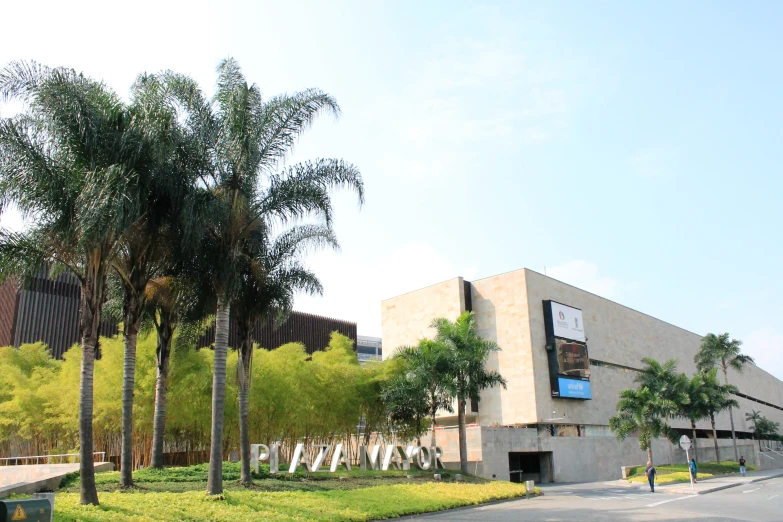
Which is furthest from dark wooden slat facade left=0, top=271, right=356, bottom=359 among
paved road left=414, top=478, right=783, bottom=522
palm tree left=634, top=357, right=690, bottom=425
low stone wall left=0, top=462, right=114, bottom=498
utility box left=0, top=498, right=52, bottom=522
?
utility box left=0, top=498, right=52, bottom=522

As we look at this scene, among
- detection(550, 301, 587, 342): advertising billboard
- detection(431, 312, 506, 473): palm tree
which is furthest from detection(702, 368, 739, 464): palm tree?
detection(431, 312, 506, 473): palm tree

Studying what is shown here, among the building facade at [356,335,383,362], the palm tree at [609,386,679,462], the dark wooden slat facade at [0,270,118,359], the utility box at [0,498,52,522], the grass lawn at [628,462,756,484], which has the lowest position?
the grass lawn at [628,462,756,484]

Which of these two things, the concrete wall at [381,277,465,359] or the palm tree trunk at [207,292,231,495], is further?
the concrete wall at [381,277,465,359]

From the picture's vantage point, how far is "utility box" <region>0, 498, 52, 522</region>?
7.79 meters

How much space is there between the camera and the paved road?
54.4 feet

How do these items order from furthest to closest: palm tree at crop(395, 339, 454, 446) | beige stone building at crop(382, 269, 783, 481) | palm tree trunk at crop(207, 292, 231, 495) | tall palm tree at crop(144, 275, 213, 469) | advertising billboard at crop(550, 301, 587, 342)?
advertising billboard at crop(550, 301, 587, 342), beige stone building at crop(382, 269, 783, 481), palm tree at crop(395, 339, 454, 446), tall palm tree at crop(144, 275, 213, 469), palm tree trunk at crop(207, 292, 231, 495)

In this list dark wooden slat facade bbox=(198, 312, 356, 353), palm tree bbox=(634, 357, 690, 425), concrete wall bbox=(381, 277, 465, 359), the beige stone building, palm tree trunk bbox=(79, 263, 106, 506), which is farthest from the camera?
dark wooden slat facade bbox=(198, 312, 356, 353)

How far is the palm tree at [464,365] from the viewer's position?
30125mm

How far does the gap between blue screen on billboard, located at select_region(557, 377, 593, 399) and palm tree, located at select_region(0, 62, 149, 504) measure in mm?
38083

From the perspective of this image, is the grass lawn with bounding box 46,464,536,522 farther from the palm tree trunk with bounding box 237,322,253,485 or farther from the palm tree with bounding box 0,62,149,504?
the palm tree with bounding box 0,62,149,504

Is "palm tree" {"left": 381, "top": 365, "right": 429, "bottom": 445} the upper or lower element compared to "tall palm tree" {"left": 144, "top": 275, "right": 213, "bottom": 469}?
lower

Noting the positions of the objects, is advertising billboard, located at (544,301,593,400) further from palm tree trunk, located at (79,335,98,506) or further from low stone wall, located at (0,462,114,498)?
palm tree trunk, located at (79,335,98,506)

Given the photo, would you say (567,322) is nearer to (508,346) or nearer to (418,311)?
(508,346)

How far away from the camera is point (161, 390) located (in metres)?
21.4
